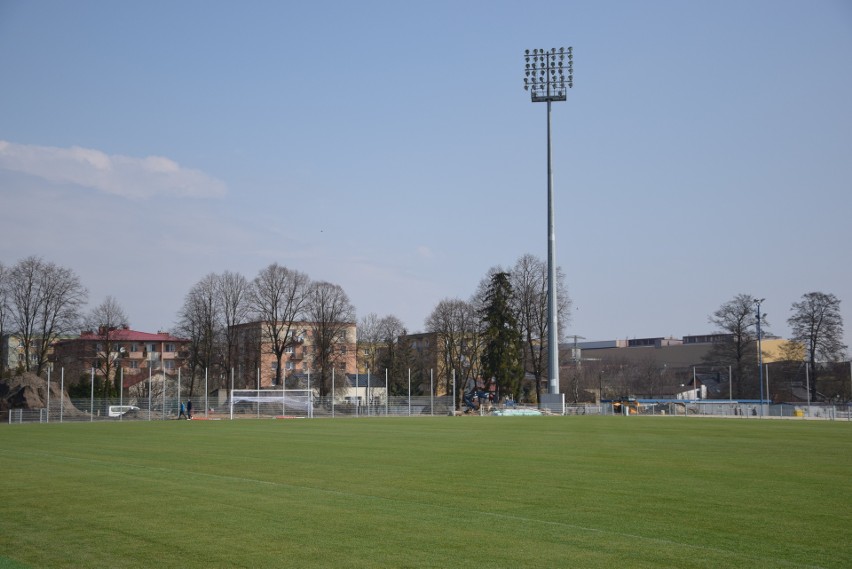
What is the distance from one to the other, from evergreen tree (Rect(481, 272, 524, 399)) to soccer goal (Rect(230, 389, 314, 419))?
939 inches

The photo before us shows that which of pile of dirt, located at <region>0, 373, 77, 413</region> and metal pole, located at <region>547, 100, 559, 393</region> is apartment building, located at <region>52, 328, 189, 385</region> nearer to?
pile of dirt, located at <region>0, 373, 77, 413</region>

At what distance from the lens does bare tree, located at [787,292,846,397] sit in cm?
8362

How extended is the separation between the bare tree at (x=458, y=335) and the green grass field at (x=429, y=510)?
2837 inches

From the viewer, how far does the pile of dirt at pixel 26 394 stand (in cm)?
6254

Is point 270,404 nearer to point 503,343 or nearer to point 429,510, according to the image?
point 503,343

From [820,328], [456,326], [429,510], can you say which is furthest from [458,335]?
[429,510]

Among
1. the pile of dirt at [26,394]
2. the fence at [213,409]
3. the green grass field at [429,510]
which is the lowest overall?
the fence at [213,409]

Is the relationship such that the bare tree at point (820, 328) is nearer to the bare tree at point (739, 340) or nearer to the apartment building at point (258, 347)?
the bare tree at point (739, 340)

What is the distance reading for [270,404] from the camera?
7150 cm

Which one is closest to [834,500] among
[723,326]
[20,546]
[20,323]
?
[20,546]

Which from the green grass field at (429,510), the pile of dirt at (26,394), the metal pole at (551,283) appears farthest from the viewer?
the metal pole at (551,283)

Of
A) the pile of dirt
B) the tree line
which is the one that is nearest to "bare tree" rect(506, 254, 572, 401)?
the tree line

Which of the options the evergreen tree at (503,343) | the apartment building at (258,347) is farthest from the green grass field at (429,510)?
the evergreen tree at (503,343)

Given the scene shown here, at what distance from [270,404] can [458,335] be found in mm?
31219
